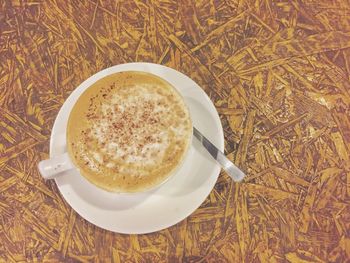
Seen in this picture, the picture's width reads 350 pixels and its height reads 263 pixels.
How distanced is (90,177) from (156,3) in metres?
0.53

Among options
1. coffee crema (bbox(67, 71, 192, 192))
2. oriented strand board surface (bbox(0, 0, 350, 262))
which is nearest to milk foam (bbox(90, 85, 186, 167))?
coffee crema (bbox(67, 71, 192, 192))

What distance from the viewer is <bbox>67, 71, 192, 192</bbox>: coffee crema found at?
761 mm

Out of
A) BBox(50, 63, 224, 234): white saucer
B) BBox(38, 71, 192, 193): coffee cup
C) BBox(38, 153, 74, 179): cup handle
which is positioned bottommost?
BBox(50, 63, 224, 234): white saucer

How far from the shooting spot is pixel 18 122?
0.92 m

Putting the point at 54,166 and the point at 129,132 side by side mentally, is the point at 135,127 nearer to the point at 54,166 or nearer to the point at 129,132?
the point at 129,132

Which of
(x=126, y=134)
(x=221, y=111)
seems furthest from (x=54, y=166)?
(x=221, y=111)

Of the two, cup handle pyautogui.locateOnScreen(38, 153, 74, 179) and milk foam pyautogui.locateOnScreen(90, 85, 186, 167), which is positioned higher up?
milk foam pyautogui.locateOnScreen(90, 85, 186, 167)

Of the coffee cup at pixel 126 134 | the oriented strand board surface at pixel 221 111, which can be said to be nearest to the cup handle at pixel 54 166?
the coffee cup at pixel 126 134

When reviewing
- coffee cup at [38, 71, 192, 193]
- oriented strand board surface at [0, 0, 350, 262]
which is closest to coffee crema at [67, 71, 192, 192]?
coffee cup at [38, 71, 192, 193]

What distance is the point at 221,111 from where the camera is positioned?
914 millimetres

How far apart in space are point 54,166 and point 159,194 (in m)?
0.24

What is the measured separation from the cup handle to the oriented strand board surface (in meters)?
0.11

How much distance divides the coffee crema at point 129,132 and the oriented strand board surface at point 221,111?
0.15 m

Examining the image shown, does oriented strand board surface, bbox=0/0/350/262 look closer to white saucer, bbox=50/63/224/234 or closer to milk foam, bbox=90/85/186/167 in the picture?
white saucer, bbox=50/63/224/234
